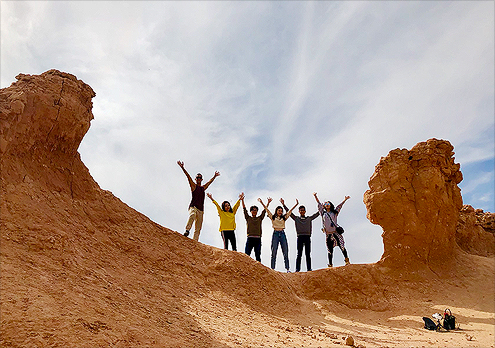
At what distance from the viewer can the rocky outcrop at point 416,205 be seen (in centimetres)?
1030

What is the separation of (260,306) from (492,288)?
7198mm

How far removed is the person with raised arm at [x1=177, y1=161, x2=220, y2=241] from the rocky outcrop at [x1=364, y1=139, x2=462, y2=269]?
5.77 metres

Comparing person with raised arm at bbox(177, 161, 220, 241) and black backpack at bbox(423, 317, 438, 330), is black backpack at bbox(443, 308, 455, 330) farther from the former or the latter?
person with raised arm at bbox(177, 161, 220, 241)

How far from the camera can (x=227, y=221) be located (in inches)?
384

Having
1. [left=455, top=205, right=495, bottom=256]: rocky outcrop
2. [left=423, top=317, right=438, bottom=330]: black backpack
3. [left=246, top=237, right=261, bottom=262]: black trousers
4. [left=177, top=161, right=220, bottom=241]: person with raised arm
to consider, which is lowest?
[left=423, top=317, right=438, bottom=330]: black backpack

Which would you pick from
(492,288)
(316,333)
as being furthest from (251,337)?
(492,288)

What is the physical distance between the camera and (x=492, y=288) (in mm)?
9328

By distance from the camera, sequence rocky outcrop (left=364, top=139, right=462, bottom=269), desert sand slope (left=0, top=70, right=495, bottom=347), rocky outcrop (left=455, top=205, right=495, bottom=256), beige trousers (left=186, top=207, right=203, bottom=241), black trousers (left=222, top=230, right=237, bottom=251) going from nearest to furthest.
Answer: desert sand slope (left=0, top=70, right=495, bottom=347) < beige trousers (left=186, top=207, right=203, bottom=241) < black trousers (left=222, top=230, right=237, bottom=251) < rocky outcrop (left=364, top=139, right=462, bottom=269) < rocky outcrop (left=455, top=205, right=495, bottom=256)

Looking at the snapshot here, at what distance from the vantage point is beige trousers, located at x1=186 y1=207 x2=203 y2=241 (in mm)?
8945

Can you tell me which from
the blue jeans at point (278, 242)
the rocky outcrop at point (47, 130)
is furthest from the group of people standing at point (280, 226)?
the rocky outcrop at point (47, 130)

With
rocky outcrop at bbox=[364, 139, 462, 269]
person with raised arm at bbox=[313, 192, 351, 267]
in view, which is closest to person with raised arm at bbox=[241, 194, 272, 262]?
person with raised arm at bbox=[313, 192, 351, 267]

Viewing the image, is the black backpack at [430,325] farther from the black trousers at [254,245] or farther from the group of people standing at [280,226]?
the black trousers at [254,245]

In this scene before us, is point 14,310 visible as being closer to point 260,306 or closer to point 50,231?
point 50,231

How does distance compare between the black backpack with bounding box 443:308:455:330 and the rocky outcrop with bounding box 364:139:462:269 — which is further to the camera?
the rocky outcrop with bounding box 364:139:462:269
